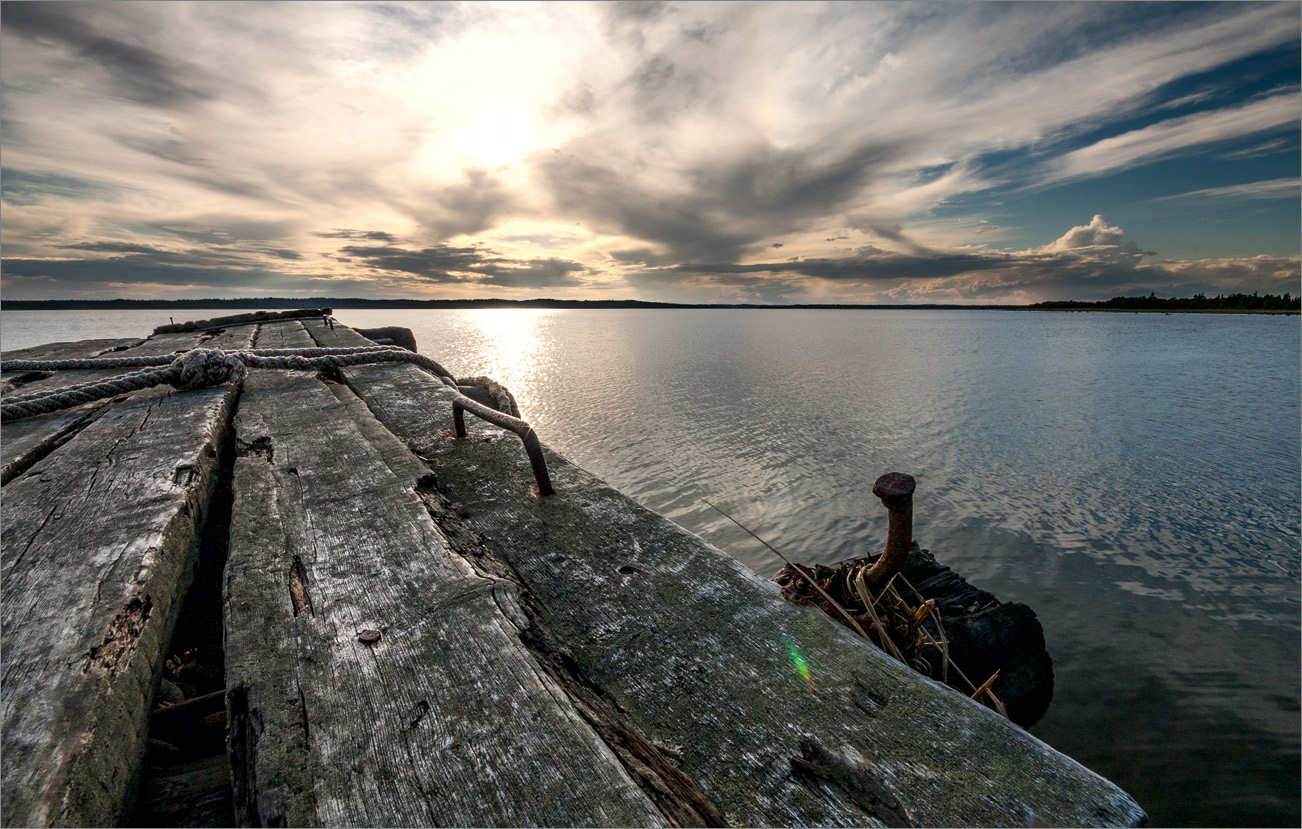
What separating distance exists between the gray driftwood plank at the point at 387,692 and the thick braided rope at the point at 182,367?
2200 mm

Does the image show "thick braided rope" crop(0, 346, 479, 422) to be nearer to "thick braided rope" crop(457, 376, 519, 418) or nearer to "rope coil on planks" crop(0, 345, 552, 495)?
"rope coil on planks" crop(0, 345, 552, 495)

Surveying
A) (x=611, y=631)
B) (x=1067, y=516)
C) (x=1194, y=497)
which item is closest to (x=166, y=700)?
(x=611, y=631)

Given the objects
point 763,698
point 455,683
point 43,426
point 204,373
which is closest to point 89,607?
point 455,683

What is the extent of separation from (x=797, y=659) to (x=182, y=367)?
383 centimetres

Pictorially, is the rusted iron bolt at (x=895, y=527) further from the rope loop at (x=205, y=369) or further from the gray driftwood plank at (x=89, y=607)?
the rope loop at (x=205, y=369)

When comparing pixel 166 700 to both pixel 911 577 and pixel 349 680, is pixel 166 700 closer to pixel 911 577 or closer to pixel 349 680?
pixel 349 680

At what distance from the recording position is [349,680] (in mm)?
1044

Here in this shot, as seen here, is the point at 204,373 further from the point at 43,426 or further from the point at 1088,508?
the point at 1088,508

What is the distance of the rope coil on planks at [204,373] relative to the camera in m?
2.20

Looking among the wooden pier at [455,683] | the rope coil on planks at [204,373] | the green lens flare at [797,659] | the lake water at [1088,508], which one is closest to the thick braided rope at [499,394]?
the rope coil on planks at [204,373]

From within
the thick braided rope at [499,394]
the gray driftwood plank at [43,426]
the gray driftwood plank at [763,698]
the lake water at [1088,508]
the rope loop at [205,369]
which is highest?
the rope loop at [205,369]

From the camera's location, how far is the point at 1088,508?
8773mm

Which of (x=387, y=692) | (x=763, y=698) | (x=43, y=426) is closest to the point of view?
(x=387, y=692)

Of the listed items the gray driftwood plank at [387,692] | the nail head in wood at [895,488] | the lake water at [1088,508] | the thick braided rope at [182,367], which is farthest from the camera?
the lake water at [1088,508]
